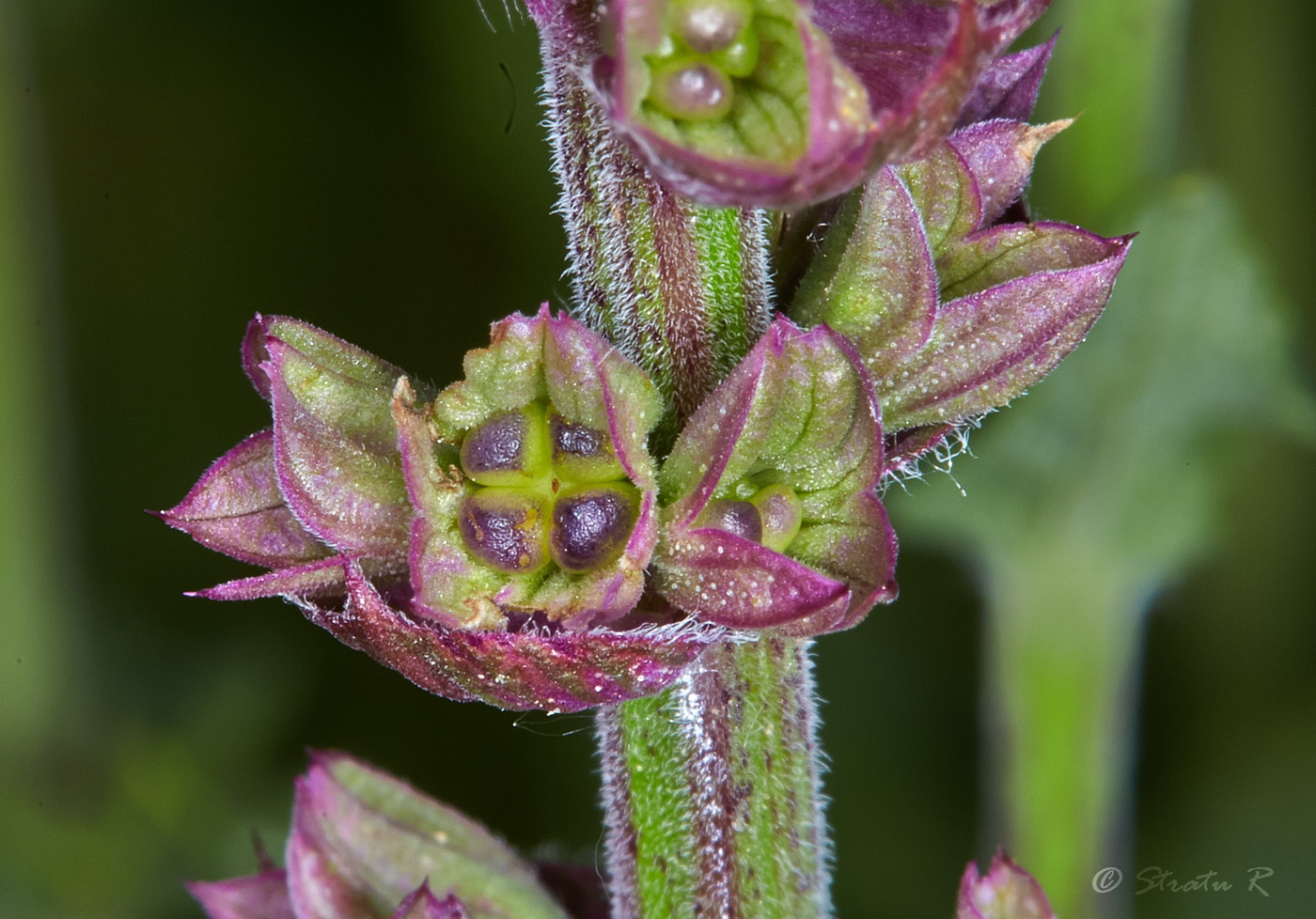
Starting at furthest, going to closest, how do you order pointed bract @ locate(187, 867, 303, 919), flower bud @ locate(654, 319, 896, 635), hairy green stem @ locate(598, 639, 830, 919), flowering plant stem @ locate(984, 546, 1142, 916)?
flowering plant stem @ locate(984, 546, 1142, 916) → pointed bract @ locate(187, 867, 303, 919) → hairy green stem @ locate(598, 639, 830, 919) → flower bud @ locate(654, 319, 896, 635)

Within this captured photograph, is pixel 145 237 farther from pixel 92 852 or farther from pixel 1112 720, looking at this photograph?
pixel 1112 720

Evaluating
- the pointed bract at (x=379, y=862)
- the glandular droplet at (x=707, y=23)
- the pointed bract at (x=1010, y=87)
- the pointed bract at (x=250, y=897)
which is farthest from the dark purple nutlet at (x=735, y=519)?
the pointed bract at (x=250, y=897)

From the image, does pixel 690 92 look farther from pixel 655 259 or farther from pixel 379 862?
pixel 379 862

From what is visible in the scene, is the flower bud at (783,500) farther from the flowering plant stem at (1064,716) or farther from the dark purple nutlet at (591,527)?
the flowering plant stem at (1064,716)

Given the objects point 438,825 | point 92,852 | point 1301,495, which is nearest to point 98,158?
point 92,852

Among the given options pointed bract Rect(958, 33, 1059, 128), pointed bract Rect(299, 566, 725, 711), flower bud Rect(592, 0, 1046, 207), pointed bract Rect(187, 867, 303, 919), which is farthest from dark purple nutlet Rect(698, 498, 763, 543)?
pointed bract Rect(187, 867, 303, 919)

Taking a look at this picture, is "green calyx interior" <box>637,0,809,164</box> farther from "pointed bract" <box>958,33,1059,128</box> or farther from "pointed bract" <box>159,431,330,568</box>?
"pointed bract" <box>159,431,330,568</box>
